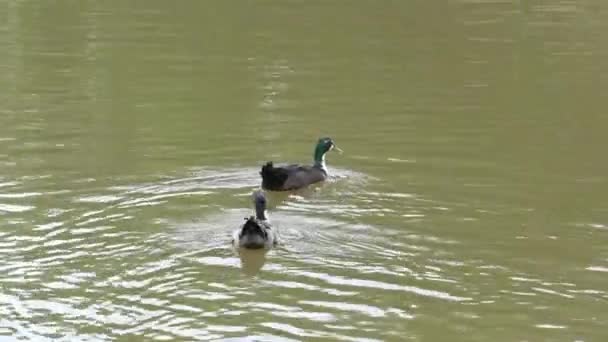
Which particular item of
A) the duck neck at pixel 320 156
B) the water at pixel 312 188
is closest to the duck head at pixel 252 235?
the water at pixel 312 188

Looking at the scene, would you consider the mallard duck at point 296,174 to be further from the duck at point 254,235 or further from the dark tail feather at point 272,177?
the duck at point 254,235

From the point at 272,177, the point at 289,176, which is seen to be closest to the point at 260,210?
the point at 272,177

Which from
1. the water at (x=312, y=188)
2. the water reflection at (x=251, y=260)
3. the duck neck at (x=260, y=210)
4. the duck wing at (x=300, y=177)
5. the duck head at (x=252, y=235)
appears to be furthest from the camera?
the duck wing at (x=300, y=177)

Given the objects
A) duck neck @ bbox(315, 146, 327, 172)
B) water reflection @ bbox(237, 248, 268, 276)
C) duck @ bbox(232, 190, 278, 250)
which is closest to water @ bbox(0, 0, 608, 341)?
water reflection @ bbox(237, 248, 268, 276)

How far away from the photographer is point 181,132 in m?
21.0

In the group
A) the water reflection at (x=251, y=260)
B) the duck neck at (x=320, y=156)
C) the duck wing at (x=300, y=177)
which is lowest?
the water reflection at (x=251, y=260)

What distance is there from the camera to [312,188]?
696 inches

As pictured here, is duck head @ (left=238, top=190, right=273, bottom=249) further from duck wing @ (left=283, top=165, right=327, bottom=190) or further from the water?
duck wing @ (left=283, top=165, right=327, bottom=190)

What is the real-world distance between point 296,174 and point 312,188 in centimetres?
32

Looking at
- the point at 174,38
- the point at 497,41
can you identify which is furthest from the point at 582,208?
the point at 174,38

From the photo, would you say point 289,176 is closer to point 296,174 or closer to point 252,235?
point 296,174

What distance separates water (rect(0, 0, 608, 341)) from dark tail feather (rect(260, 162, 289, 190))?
26 centimetres

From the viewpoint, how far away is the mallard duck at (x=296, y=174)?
1720 cm

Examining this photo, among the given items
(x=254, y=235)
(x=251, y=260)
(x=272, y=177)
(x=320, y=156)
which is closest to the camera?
(x=251, y=260)
